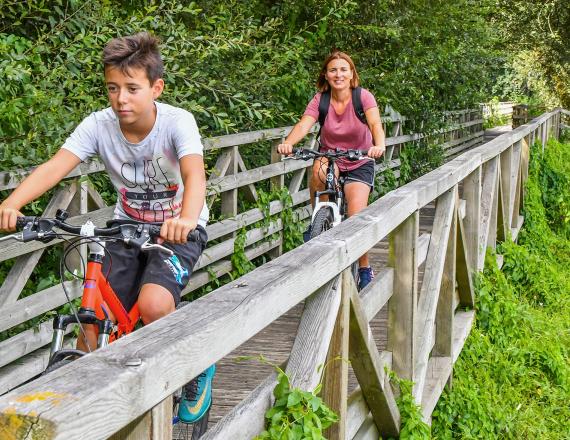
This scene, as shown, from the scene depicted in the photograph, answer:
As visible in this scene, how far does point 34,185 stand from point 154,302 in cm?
64

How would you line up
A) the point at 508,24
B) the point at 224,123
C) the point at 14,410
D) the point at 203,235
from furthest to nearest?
the point at 508,24
the point at 224,123
the point at 203,235
the point at 14,410

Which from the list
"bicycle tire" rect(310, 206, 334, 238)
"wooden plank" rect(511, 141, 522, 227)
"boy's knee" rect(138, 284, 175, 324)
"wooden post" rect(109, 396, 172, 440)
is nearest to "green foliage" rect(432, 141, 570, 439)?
"wooden plank" rect(511, 141, 522, 227)

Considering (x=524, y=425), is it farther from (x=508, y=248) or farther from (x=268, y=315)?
(x=268, y=315)

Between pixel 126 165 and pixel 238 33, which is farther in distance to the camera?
pixel 238 33

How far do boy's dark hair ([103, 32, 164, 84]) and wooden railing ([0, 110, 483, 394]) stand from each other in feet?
4.54

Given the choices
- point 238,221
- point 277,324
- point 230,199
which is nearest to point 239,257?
point 238,221

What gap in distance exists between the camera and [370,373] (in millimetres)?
3916

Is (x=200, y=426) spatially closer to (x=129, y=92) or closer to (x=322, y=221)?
(x=129, y=92)

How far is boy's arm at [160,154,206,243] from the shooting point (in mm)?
3293

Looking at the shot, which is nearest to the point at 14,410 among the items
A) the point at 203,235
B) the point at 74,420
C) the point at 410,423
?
the point at 74,420

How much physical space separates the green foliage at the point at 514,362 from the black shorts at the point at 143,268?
2.66 m

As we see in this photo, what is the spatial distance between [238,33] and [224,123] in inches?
74.1

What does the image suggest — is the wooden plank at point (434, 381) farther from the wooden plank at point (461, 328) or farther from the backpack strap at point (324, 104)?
the backpack strap at point (324, 104)

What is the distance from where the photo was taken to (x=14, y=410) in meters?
1.55
